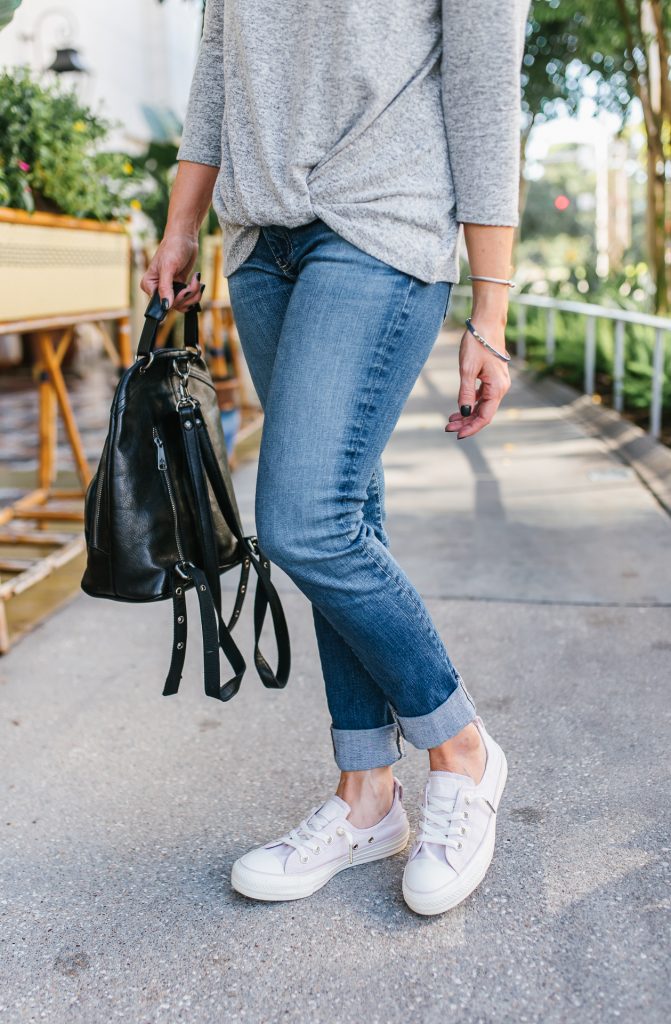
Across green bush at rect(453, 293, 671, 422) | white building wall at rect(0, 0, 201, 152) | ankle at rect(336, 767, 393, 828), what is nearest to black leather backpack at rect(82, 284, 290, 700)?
ankle at rect(336, 767, 393, 828)

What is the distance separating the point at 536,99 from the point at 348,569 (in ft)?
43.2

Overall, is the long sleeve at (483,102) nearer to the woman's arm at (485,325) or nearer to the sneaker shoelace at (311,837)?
the woman's arm at (485,325)

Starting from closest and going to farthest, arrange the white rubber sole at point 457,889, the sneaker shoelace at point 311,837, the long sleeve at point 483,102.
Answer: the long sleeve at point 483,102, the white rubber sole at point 457,889, the sneaker shoelace at point 311,837

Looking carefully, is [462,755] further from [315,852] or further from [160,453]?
[160,453]

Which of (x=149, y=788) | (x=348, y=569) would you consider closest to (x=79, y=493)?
(x=149, y=788)

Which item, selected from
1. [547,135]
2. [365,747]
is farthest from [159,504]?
[547,135]

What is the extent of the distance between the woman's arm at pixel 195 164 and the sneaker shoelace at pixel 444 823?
93 cm

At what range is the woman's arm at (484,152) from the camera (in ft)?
4.65

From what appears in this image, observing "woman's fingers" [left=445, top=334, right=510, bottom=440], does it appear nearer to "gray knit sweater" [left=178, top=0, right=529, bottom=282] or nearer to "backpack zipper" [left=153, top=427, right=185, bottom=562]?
"gray knit sweater" [left=178, top=0, right=529, bottom=282]

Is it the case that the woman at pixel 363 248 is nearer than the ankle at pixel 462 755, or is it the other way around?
the woman at pixel 363 248

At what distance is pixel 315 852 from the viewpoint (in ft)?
5.48

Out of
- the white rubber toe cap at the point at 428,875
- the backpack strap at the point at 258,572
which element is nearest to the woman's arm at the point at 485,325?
the backpack strap at the point at 258,572

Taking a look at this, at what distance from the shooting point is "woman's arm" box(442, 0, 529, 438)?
1417 millimetres

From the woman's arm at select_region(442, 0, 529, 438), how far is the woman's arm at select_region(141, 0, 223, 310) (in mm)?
444
